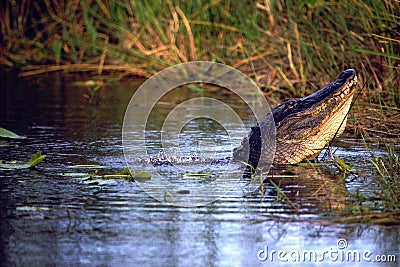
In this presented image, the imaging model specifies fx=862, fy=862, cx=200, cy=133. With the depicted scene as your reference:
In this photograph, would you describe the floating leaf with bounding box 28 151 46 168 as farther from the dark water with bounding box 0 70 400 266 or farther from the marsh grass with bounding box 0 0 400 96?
the marsh grass with bounding box 0 0 400 96

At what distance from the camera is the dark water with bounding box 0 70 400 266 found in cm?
381

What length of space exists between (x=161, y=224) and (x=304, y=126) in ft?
6.10

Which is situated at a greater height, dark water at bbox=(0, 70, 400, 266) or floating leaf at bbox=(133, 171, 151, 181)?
floating leaf at bbox=(133, 171, 151, 181)

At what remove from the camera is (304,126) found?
19.1 ft

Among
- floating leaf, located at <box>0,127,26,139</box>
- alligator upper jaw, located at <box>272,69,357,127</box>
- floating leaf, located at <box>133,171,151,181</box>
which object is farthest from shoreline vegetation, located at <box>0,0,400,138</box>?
floating leaf, located at <box>0,127,26,139</box>

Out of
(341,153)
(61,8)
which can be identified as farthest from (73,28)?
(341,153)

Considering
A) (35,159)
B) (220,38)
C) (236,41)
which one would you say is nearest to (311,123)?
(35,159)

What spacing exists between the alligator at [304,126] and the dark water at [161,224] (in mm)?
213

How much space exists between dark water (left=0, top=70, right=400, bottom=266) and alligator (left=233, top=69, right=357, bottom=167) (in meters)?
0.21

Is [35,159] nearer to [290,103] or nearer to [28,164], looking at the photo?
[28,164]

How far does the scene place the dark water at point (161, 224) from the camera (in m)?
3.81

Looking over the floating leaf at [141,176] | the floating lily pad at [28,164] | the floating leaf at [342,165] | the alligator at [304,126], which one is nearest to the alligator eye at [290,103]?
the alligator at [304,126]

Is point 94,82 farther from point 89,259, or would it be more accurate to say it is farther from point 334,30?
point 89,259

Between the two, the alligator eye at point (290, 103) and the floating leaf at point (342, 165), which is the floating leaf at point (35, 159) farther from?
the floating leaf at point (342, 165)
